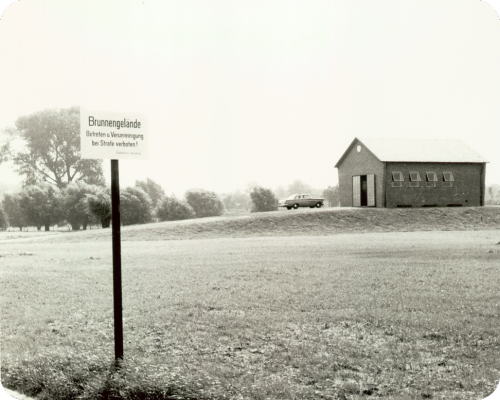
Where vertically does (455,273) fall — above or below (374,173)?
below

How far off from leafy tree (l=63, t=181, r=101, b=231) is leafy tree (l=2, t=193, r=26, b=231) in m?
5.20

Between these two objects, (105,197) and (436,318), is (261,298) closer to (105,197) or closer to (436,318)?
(436,318)

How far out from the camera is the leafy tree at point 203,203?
46.1 metres

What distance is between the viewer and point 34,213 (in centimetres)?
3762

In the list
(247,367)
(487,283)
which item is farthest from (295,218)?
(247,367)

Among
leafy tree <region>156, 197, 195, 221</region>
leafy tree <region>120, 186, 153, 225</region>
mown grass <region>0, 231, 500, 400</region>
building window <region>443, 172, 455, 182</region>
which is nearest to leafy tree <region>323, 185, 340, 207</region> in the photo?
A: building window <region>443, 172, 455, 182</region>

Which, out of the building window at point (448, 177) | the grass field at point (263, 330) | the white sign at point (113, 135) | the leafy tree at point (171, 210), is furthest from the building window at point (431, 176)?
the white sign at point (113, 135)

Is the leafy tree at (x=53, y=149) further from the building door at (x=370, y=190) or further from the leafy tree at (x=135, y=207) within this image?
the building door at (x=370, y=190)

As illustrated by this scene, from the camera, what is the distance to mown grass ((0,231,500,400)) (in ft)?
16.0

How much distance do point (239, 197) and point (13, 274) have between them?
4413 centimetres

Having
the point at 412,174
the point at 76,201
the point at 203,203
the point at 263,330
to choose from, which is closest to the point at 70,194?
the point at 76,201

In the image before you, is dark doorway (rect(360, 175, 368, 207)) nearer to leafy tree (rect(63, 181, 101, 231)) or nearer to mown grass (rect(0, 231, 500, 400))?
leafy tree (rect(63, 181, 101, 231))

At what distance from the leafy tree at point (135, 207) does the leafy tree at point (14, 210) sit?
7814 mm

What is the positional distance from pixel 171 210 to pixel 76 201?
314 inches
